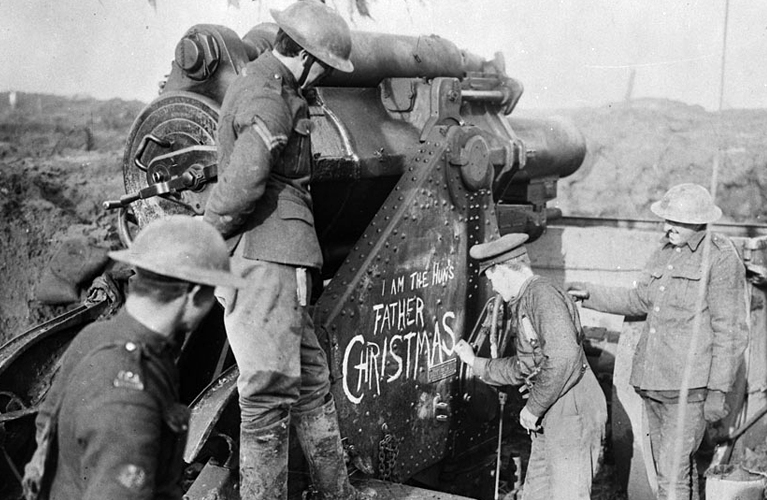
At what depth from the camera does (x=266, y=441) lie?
11.5 ft

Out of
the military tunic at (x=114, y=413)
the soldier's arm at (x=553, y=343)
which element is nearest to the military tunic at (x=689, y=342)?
the soldier's arm at (x=553, y=343)

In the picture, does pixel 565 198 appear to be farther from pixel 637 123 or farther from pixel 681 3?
pixel 681 3

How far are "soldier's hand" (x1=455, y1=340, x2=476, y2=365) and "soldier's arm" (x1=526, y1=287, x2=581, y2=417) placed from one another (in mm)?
603

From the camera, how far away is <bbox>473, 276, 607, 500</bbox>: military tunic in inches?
168

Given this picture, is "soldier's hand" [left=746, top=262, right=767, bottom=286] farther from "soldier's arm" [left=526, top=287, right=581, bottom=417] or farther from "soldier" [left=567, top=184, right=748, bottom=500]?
"soldier's arm" [left=526, top=287, right=581, bottom=417]

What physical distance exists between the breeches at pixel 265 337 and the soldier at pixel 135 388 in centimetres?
112

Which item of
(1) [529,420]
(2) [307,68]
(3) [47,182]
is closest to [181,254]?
(2) [307,68]

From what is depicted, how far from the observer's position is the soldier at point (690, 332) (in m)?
5.02

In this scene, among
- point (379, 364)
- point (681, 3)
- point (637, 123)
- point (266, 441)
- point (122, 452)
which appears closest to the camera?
point (122, 452)

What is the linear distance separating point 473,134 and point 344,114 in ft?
2.71

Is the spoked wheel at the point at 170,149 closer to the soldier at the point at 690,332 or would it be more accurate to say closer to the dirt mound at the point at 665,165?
the soldier at the point at 690,332

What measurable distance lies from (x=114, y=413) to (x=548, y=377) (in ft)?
8.61

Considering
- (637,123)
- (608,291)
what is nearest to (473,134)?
(608,291)

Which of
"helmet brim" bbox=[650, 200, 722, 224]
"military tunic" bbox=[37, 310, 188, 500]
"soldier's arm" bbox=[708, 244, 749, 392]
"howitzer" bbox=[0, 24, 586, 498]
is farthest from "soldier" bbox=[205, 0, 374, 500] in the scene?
"soldier's arm" bbox=[708, 244, 749, 392]
